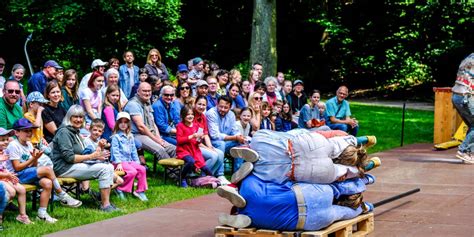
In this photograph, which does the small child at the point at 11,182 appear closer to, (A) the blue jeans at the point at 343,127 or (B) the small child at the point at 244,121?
(B) the small child at the point at 244,121

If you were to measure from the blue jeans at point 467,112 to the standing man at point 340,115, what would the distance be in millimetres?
2743

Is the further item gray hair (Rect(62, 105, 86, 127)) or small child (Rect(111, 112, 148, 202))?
small child (Rect(111, 112, 148, 202))

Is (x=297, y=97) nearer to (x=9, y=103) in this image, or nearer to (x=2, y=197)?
(x=9, y=103)

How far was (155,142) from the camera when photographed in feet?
45.8

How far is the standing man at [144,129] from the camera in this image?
1384 centimetres

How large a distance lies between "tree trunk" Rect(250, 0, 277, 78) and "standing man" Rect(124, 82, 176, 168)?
1221 cm

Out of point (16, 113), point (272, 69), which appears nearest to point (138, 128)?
point (16, 113)

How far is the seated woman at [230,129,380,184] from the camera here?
8.55 metres

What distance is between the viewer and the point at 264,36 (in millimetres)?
26156

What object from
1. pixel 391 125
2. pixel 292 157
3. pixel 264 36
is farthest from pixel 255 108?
pixel 264 36

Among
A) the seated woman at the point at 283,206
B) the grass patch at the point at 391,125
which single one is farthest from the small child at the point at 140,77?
the seated woman at the point at 283,206

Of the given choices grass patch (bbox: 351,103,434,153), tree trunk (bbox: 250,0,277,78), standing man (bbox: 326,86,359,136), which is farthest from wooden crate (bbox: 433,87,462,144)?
tree trunk (bbox: 250,0,277,78)

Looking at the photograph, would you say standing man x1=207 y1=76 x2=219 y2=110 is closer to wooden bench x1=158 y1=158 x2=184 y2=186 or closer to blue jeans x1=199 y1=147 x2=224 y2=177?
blue jeans x1=199 y1=147 x2=224 y2=177

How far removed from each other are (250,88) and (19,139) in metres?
7.61
